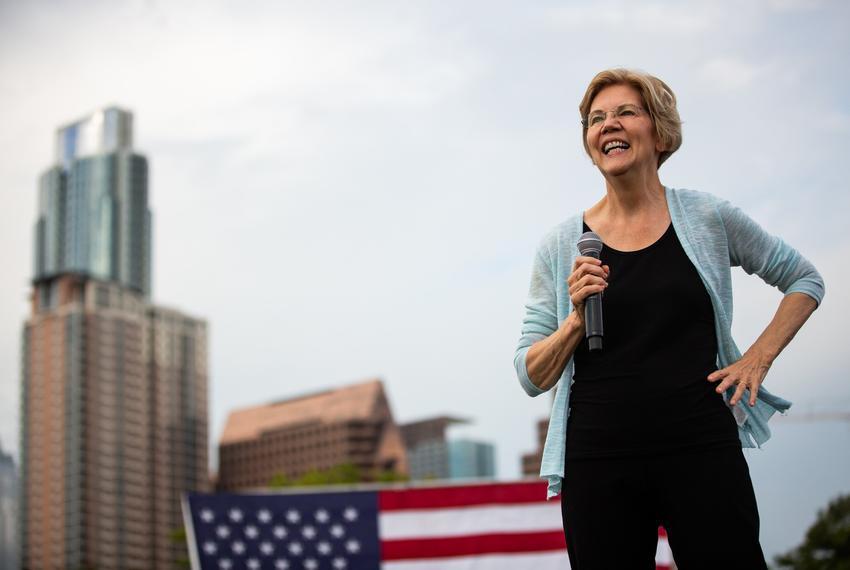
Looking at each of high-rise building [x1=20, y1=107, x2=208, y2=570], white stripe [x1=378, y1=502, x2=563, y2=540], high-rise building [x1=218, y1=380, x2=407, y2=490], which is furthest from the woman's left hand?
high-rise building [x1=20, y1=107, x2=208, y2=570]

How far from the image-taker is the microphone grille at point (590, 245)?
305cm

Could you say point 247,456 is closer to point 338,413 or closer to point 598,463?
point 338,413

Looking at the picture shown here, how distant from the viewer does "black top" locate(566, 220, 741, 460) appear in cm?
290

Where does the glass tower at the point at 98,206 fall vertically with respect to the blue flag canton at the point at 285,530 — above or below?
above

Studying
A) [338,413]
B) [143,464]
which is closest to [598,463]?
[338,413]

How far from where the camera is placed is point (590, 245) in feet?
10.0

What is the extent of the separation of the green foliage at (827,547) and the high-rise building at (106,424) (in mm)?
114393

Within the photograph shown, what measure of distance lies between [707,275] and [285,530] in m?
8.24

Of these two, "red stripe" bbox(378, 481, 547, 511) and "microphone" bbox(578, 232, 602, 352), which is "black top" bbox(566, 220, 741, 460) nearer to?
"microphone" bbox(578, 232, 602, 352)

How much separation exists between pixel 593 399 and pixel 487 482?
760 cm

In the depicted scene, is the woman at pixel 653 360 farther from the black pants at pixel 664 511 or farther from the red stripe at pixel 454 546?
the red stripe at pixel 454 546

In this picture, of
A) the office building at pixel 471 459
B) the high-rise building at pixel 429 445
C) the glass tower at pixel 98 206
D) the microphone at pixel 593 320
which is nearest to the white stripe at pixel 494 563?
the microphone at pixel 593 320

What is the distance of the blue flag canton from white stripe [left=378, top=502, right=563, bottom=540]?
17 cm

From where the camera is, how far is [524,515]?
1026 centimetres
